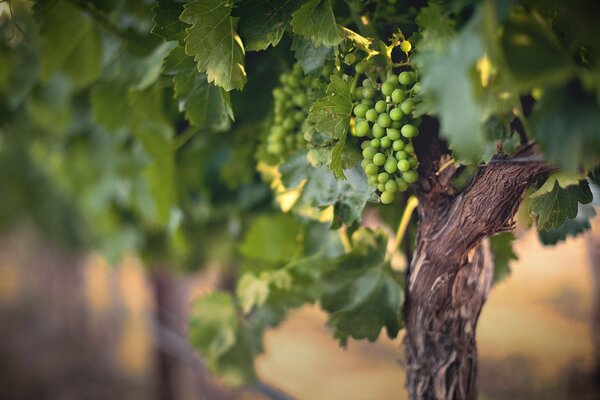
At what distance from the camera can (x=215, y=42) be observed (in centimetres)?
61

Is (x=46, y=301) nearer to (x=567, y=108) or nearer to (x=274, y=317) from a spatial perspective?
(x=274, y=317)

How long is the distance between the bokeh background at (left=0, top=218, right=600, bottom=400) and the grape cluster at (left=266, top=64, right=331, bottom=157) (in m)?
0.38

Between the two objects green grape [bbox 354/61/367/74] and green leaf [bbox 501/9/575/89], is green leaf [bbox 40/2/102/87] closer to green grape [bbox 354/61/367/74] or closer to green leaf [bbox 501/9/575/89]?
green grape [bbox 354/61/367/74]

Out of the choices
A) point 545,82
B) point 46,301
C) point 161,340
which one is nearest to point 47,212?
point 161,340

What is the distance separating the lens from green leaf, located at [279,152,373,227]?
659 mm

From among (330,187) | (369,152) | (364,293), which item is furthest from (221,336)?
(369,152)

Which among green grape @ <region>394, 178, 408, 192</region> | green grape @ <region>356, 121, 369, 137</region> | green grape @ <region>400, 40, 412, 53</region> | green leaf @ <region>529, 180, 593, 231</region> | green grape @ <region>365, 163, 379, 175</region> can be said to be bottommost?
green leaf @ <region>529, 180, 593, 231</region>

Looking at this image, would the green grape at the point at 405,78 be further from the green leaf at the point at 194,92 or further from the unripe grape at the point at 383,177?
the green leaf at the point at 194,92

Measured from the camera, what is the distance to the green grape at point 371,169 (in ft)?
1.98

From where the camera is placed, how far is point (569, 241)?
3.26 ft

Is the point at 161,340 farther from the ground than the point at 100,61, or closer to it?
closer to it

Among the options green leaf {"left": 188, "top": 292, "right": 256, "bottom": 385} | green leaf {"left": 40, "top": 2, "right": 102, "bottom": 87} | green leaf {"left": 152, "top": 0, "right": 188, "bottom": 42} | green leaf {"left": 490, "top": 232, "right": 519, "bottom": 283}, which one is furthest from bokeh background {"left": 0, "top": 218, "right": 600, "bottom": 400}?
green leaf {"left": 40, "top": 2, "right": 102, "bottom": 87}

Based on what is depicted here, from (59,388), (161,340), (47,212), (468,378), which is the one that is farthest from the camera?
(59,388)

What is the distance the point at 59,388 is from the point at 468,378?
371 centimetres
